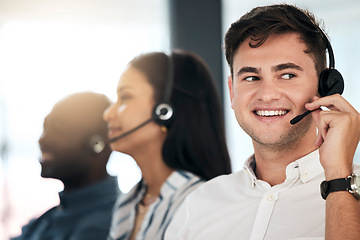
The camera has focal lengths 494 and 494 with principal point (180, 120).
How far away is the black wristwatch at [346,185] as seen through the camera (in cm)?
102

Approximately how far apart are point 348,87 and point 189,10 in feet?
4.33

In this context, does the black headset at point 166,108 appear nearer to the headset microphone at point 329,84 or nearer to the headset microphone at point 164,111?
the headset microphone at point 164,111

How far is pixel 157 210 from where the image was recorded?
1.78 m

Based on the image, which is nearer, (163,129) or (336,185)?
(336,185)

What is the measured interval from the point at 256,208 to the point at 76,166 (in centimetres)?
120

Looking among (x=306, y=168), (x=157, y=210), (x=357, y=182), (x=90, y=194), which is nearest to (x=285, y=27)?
(x=306, y=168)

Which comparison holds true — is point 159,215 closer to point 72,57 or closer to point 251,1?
point 72,57

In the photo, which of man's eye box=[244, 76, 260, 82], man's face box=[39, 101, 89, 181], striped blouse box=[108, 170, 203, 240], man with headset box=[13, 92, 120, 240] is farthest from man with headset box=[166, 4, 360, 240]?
man's face box=[39, 101, 89, 181]

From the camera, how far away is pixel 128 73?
201 centimetres

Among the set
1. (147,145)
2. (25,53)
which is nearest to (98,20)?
(25,53)

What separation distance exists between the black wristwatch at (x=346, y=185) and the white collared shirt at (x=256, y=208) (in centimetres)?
16

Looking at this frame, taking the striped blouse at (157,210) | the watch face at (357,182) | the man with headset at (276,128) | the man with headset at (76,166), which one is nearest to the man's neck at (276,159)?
the man with headset at (276,128)

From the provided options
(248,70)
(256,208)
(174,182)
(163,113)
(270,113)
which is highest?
(248,70)

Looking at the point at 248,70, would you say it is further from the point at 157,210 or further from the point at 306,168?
the point at 157,210
